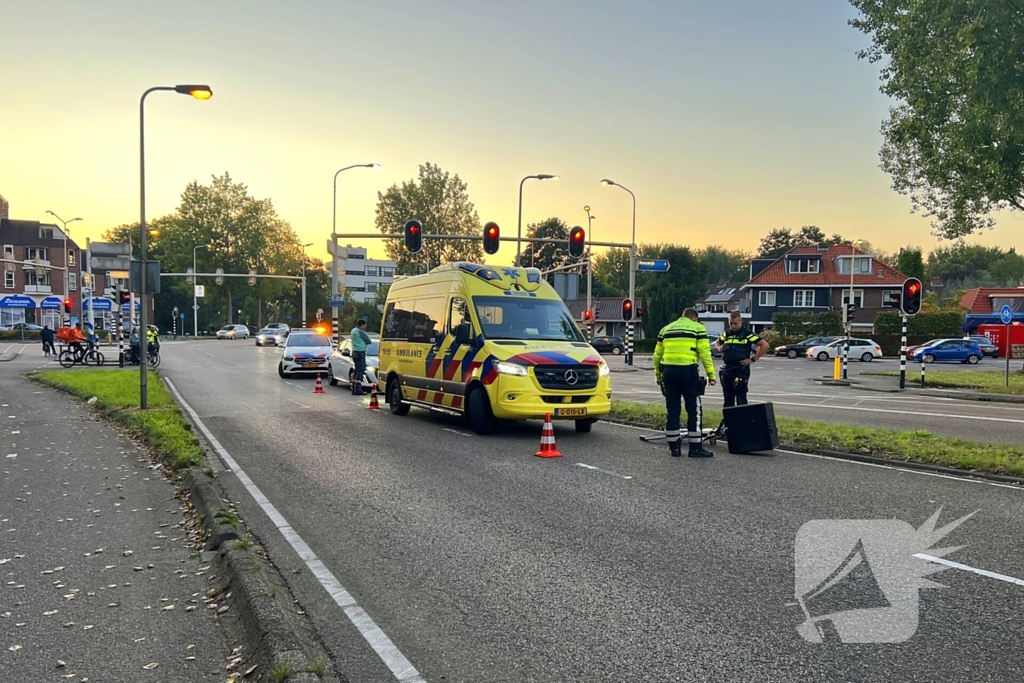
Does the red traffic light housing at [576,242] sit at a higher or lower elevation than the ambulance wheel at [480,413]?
higher

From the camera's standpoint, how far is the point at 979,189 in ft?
82.0

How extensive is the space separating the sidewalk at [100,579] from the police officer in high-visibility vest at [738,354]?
7614 millimetres

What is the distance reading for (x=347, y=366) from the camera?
847 inches

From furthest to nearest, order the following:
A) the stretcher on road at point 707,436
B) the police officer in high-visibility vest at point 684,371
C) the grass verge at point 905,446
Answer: the stretcher on road at point 707,436 < the police officer in high-visibility vest at point 684,371 < the grass verge at point 905,446

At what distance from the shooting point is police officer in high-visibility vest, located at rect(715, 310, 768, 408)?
36.6 feet

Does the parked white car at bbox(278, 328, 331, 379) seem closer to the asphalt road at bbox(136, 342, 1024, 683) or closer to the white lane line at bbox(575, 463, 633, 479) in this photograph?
the asphalt road at bbox(136, 342, 1024, 683)

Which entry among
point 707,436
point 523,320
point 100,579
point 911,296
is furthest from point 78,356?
point 911,296

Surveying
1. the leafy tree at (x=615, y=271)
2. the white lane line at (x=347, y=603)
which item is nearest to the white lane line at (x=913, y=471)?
the white lane line at (x=347, y=603)

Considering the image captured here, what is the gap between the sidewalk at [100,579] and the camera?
394 cm

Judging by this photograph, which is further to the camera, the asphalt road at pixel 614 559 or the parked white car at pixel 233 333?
the parked white car at pixel 233 333

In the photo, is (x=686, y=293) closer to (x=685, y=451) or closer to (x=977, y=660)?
(x=685, y=451)

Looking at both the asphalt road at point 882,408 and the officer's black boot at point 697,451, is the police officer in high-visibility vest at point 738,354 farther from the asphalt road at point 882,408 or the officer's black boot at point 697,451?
the asphalt road at point 882,408

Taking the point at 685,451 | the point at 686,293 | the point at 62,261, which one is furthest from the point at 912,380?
the point at 62,261

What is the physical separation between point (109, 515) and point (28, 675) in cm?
349
